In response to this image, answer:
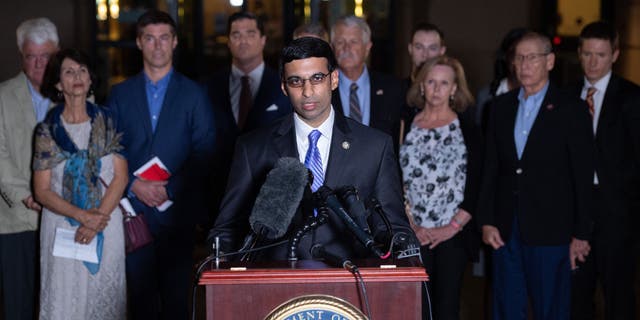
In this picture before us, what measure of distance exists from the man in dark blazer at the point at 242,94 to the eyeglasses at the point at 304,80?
239 cm

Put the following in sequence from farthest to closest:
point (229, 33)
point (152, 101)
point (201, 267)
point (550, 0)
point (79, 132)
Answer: point (550, 0) → point (229, 33) → point (152, 101) → point (79, 132) → point (201, 267)

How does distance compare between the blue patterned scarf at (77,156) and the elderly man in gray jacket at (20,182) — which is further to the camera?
the elderly man in gray jacket at (20,182)

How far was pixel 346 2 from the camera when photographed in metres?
9.00

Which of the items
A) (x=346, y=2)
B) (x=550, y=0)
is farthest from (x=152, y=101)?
(x=550, y=0)

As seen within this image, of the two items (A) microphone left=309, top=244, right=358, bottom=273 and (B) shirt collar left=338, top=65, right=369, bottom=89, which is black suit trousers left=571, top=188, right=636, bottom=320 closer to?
(B) shirt collar left=338, top=65, right=369, bottom=89

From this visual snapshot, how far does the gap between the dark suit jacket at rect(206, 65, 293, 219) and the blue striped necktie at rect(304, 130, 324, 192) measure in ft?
7.26

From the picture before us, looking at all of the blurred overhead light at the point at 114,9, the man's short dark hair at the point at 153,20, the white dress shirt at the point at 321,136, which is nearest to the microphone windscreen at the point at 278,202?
the white dress shirt at the point at 321,136

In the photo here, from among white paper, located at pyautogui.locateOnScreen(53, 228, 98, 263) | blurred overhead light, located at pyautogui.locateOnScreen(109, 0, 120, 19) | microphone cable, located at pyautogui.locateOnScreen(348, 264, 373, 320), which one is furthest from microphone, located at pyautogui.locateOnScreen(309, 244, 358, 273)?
blurred overhead light, located at pyautogui.locateOnScreen(109, 0, 120, 19)

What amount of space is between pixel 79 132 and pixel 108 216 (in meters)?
0.46

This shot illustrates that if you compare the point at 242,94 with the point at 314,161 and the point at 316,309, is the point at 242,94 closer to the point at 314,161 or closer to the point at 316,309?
the point at 314,161

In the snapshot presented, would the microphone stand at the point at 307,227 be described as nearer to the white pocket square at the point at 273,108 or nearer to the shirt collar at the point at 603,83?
the white pocket square at the point at 273,108

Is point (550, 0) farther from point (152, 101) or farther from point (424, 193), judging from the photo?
point (152, 101)

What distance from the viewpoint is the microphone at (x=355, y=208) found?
101 inches

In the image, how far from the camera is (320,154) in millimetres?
3135
